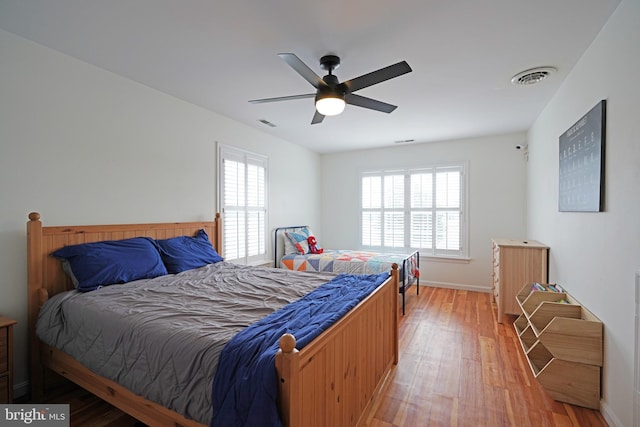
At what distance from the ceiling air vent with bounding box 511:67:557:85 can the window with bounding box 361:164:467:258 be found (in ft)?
7.80

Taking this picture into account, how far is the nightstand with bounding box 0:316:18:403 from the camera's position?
72.4 inches

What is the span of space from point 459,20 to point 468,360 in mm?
2729

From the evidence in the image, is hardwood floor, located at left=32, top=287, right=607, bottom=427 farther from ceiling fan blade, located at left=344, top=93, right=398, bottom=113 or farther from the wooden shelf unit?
ceiling fan blade, located at left=344, top=93, right=398, bottom=113

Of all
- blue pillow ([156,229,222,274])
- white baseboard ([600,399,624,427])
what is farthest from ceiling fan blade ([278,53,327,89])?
white baseboard ([600,399,624,427])

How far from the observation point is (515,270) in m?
3.55

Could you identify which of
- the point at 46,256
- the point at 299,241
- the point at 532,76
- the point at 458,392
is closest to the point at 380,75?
the point at 532,76

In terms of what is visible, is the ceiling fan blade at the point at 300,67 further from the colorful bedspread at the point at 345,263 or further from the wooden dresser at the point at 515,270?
the wooden dresser at the point at 515,270

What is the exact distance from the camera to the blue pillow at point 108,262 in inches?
88.0

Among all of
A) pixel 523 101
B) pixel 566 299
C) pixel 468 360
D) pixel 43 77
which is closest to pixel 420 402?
pixel 468 360

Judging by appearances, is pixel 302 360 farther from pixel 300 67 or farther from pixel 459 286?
pixel 459 286

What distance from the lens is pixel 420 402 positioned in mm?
2145

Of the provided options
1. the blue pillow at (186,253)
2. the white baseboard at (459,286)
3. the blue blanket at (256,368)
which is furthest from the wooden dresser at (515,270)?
the blue pillow at (186,253)

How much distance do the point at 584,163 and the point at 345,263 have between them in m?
2.73

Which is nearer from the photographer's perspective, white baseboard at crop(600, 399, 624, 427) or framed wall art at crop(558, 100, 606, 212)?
white baseboard at crop(600, 399, 624, 427)
